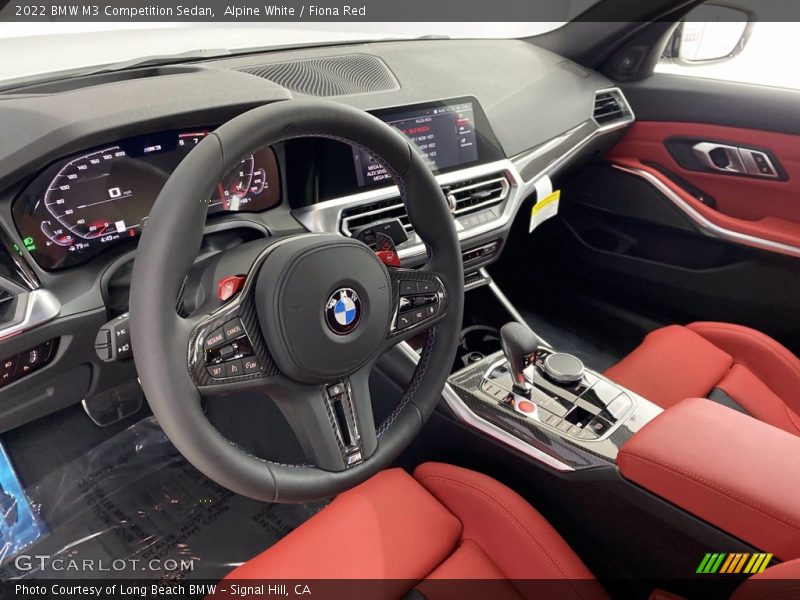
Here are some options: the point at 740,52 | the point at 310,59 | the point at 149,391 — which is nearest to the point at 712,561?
the point at 149,391

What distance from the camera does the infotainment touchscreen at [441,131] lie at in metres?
1.43

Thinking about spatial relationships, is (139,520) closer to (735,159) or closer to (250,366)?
(250,366)

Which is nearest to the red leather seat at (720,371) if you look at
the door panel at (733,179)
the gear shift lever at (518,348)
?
the gear shift lever at (518,348)

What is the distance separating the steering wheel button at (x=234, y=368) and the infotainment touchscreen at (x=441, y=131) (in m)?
0.77

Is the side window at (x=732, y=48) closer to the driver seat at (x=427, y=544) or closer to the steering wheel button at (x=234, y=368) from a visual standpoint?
the driver seat at (x=427, y=544)

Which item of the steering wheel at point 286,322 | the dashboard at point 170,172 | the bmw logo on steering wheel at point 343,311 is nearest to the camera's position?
the steering wheel at point 286,322

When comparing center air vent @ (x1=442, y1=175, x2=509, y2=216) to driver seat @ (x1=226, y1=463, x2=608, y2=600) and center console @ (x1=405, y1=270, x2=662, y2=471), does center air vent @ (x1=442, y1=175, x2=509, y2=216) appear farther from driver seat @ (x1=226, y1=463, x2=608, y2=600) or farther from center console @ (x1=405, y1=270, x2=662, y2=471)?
driver seat @ (x1=226, y1=463, x2=608, y2=600)

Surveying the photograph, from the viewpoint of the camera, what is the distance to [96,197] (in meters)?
0.99

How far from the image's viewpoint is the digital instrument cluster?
93 centimetres

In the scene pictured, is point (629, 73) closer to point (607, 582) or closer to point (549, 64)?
point (549, 64)

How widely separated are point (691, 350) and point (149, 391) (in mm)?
1206

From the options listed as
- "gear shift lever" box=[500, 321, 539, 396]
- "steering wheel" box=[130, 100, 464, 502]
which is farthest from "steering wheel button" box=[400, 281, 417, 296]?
"gear shift lever" box=[500, 321, 539, 396]

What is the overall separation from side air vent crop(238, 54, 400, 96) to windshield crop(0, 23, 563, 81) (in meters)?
0.17

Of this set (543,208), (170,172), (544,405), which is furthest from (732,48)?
(170,172)
